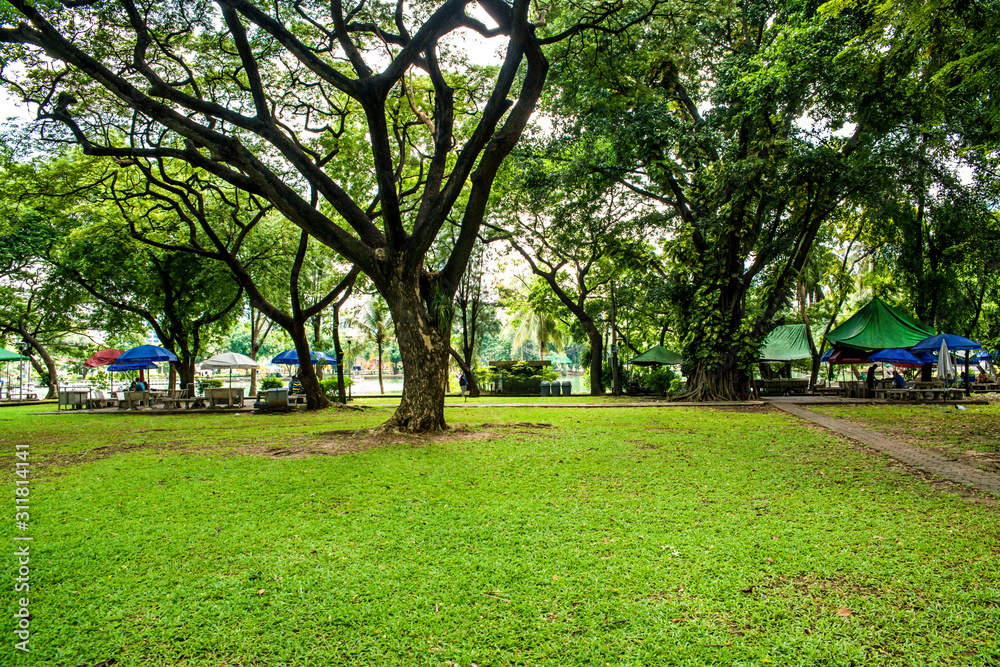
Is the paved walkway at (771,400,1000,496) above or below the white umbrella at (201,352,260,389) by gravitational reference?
below

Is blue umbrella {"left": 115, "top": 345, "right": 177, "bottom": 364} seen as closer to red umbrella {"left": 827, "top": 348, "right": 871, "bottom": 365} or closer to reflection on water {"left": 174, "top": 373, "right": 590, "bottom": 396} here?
reflection on water {"left": 174, "top": 373, "right": 590, "bottom": 396}

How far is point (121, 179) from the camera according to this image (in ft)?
52.0

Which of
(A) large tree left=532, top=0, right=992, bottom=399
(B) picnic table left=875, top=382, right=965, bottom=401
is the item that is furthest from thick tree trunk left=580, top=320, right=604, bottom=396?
(B) picnic table left=875, top=382, right=965, bottom=401

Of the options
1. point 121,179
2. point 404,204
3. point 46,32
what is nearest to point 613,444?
point 46,32

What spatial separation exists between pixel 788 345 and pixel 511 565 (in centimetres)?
2570

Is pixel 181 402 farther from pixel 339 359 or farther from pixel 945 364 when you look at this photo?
pixel 945 364

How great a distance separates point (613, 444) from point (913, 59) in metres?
8.46

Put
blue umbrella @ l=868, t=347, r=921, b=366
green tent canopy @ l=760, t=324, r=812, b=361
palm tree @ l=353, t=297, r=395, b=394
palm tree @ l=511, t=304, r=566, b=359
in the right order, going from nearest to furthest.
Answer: blue umbrella @ l=868, t=347, r=921, b=366 → green tent canopy @ l=760, t=324, r=812, b=361 → palm tree @ l=353, t=297, r=395, b=394 → palm tree @ l=511, t=304, r=566, b=359

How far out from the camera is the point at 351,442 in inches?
330

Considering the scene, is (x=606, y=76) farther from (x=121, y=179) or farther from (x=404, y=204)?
(x=121, y=179)

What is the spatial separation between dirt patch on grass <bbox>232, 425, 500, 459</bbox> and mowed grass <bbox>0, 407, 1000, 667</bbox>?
1107 mm

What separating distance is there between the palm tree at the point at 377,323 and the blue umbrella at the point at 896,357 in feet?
76.5

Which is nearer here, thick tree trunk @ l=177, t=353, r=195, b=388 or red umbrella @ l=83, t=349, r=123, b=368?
red umbrella @ l=83, t=349, r=123, b=368

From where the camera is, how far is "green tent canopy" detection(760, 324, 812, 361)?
24.5 metres
